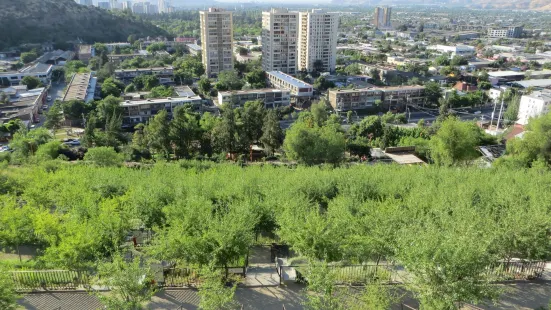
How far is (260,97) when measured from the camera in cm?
3309

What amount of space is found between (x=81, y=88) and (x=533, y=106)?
36409mm

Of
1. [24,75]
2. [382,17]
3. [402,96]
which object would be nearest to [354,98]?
[402,96]

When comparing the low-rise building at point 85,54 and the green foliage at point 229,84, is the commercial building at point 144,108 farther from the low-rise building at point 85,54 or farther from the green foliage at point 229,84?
the low-rise building at point 85,54

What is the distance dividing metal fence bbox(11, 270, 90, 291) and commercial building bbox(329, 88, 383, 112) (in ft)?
92.1

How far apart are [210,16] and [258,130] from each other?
27.5 metres

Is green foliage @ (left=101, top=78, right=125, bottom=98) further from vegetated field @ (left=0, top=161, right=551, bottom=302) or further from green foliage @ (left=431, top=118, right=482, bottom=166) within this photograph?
green foliage @ (left=431, top=118, right=482, bottom=166)

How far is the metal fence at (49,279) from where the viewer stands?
7.40m

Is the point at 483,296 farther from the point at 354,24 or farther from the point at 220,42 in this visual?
the point at 354,24

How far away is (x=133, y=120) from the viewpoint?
1139 inches

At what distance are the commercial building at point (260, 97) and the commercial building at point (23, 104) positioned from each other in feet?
46.3

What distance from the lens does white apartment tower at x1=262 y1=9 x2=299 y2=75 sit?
45.7 m

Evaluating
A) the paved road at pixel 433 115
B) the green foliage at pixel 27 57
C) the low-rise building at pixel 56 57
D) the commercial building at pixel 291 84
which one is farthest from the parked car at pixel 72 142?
the green foliage at pixel 27 57

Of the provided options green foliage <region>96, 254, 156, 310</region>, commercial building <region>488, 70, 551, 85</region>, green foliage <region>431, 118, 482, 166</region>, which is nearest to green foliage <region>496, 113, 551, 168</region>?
green foliage <region>431, 118, 482, 166</region>

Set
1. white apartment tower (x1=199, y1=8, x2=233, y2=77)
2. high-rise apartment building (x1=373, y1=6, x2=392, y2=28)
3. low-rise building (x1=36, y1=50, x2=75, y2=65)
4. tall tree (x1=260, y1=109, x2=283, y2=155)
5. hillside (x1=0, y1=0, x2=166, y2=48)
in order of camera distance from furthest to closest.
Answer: high-rise apartment building (x1=373, y1=6, x2=392, y2=28)
hillside (x1=0, y1=0, x2=166, y2=48)
low-rise building (x1=36, y1=50, x2=75, y2=65)
white apartment tower (x1=199, y1=8, x2=233, y2=77)
tall tree (x1=260, y1=109, x2=283, y2=155)
